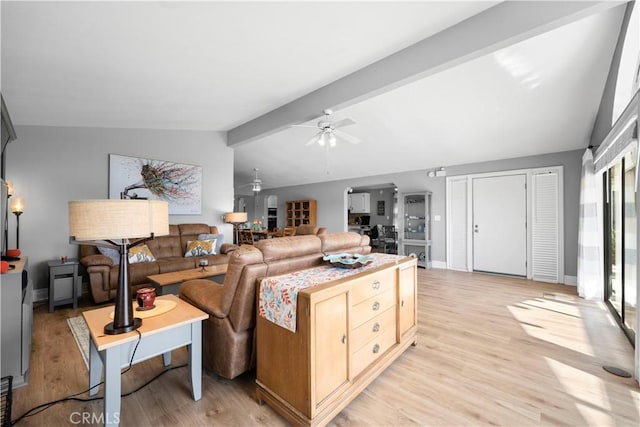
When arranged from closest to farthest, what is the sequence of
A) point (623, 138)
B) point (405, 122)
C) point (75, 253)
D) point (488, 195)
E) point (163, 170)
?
point (623, 138), point (75, 253), point (405, 122), point (163, 170), point (488, 195)

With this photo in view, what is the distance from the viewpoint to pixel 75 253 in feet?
13.5

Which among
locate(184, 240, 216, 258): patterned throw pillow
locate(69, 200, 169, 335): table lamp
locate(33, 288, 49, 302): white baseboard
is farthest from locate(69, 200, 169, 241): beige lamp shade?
locate(33, 288, 49, 302): white baseboard

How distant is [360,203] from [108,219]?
8900 mm

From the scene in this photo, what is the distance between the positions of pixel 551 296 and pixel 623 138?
2.49 meters

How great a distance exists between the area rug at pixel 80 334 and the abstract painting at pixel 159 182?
1.82 m

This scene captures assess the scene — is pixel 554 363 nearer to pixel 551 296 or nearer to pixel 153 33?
pixel 551 296

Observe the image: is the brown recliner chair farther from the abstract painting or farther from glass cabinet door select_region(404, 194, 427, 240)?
glass cabinet door select_region(404, 194, 427, 240)

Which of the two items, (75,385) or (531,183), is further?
(531,183)

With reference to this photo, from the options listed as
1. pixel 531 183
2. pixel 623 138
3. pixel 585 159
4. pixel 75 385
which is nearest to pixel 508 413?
pixel 623 138

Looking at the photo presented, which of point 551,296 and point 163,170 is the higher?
point 163,170

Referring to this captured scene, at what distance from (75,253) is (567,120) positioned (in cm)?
730

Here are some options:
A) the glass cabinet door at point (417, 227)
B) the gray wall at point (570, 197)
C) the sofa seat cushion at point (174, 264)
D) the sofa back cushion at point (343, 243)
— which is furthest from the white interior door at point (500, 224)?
the sofa seat cushion at point (174, 264)

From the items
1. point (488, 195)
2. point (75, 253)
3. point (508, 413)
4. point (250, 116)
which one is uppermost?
point (250, 116)

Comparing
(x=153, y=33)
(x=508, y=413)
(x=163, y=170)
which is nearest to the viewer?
(x=508, y=413)
